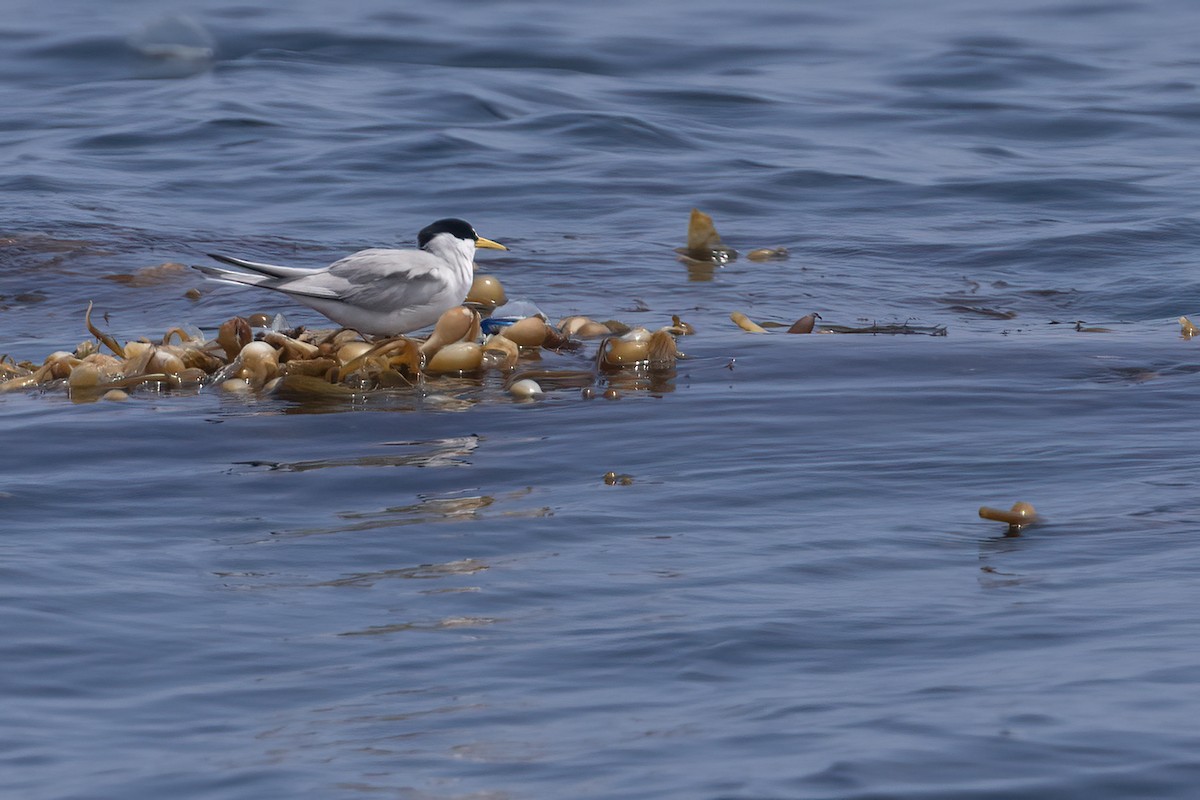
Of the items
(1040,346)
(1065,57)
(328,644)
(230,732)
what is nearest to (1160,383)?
(1040,346)

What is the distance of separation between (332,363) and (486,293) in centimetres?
192

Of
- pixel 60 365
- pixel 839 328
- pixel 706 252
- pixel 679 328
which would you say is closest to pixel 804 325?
pixel 839 328

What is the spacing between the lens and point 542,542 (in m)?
4.90

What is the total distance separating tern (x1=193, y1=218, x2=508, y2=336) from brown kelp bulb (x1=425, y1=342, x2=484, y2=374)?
22 centimetres

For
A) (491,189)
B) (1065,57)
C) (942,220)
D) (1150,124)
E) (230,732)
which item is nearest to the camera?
(230,732)

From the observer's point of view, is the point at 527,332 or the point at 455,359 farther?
the point at 527,332

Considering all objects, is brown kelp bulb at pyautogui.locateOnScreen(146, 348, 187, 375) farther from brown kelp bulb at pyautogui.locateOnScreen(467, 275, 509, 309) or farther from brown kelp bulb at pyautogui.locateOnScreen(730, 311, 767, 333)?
brown kelp bulb at pyautogui.locateOnScreen(730, 311, 767, 333)

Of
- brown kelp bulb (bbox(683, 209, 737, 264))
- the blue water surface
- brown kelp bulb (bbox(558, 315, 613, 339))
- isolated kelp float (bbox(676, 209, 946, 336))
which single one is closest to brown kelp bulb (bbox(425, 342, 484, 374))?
the blue water surface

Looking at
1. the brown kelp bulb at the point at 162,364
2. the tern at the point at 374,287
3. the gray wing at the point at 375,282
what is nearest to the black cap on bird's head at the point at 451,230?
the tern at the point at 374,287

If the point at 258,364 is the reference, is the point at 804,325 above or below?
above

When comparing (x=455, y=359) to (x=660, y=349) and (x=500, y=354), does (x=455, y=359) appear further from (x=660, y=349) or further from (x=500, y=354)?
(x=660, y=349)

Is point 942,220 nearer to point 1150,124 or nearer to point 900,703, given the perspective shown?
point 1150,124

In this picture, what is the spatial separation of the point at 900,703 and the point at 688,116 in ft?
46.7

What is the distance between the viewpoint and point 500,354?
7.27m
